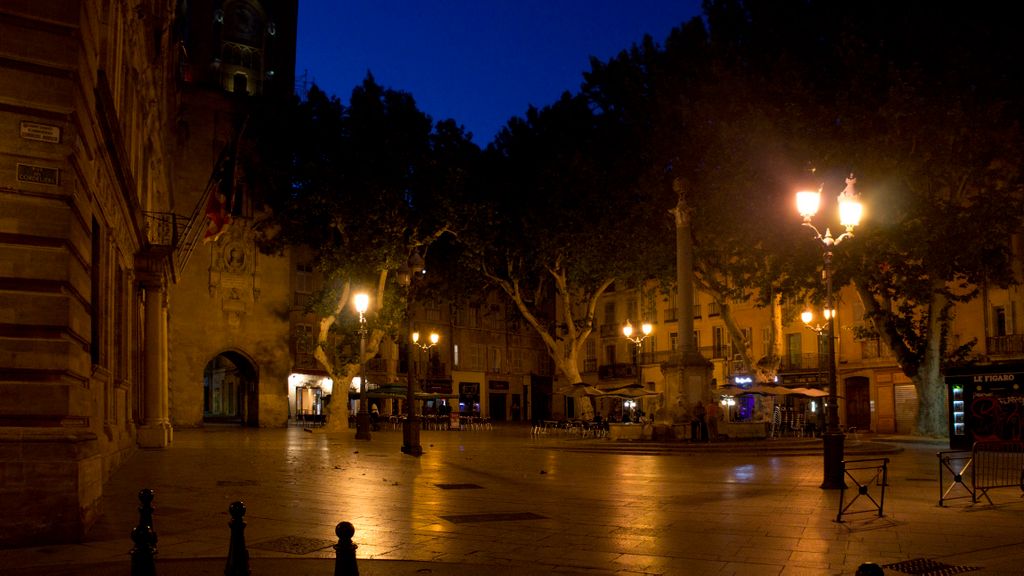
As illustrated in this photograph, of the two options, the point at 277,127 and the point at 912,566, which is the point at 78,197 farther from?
the point at 277,127

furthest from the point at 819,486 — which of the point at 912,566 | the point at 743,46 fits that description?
the point at 743,46

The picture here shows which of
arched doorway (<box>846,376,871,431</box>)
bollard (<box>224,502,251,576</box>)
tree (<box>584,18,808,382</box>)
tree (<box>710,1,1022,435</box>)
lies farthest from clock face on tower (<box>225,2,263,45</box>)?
bollard (<box>224,502,251,576</box>)

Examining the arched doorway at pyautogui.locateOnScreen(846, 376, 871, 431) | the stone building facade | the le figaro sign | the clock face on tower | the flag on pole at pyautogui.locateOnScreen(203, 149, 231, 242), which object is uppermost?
the clock face on tower

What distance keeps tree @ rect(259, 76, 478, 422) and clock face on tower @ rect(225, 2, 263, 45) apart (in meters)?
9.69

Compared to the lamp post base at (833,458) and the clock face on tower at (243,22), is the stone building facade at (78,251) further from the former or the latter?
the clock face on tower at (243,22)

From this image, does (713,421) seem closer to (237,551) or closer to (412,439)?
(412,439)

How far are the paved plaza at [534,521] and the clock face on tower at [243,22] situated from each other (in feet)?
111

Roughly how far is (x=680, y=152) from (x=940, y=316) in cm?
1135

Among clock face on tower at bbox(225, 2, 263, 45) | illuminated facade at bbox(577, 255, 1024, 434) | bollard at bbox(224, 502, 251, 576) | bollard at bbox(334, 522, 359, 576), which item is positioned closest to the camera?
bollard at bbox(334, 522, 359, 576)

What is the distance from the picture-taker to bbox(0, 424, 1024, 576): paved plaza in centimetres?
830

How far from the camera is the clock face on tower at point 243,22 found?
161ft

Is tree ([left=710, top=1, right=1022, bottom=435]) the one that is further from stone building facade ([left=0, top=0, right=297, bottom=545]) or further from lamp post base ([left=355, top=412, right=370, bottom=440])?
stone building facade ([left=0, top=0, right=297, bottom=545])

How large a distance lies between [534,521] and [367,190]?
29326mm

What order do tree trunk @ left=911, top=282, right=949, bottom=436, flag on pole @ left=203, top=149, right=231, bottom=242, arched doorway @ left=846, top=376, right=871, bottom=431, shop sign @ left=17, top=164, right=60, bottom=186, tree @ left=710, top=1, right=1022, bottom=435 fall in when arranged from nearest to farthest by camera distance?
shop sign @ left=17, top=164, right=60, bottom=186, flag on pole @ left=203, top=149, right=231, bottom=242, tree @ left=710, top=1, right=1022, bottom=435, tree trunk @ left=911, top=282, right=949, bottom=436, arched doorway @ left=846, top=376, right=871, bottom=431
